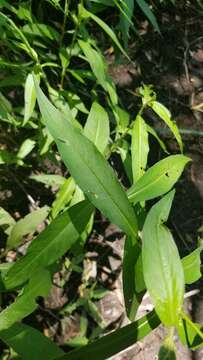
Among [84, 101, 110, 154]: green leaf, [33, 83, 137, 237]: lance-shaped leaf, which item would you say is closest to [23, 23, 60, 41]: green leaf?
[84, 101, 110, 154]: green leaf

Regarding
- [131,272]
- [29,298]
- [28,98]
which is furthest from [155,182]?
[28,98]

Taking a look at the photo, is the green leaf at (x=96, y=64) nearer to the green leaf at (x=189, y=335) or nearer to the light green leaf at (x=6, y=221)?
the light green leaf at (x=6, y=221)

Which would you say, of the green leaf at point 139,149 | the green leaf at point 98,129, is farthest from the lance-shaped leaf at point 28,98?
the green leaf at point 139,149

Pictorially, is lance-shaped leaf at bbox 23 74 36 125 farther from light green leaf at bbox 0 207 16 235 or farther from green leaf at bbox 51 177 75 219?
light green leaf at bbox 0 207 16 235

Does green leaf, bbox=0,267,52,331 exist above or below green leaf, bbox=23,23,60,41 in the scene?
below

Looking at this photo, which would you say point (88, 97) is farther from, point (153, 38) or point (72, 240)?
point (72, 240)

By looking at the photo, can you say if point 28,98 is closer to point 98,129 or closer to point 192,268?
point 98,129
